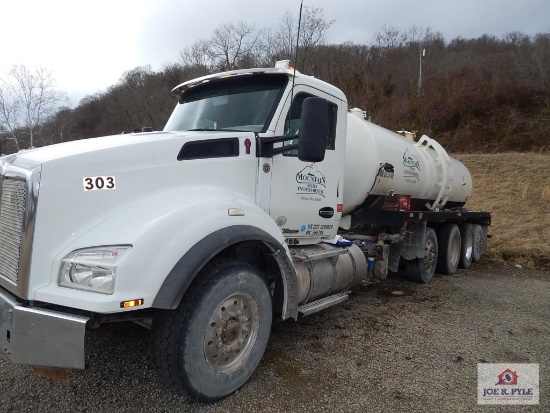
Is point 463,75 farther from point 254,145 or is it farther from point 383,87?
point 254,145

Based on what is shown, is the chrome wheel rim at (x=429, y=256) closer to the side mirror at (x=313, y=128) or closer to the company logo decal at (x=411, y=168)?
the company logo decal at (x=411, y=168)

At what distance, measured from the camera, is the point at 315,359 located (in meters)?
3.87

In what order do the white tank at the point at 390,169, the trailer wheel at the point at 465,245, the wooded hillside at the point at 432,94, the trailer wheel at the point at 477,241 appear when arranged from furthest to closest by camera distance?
the wooded hillside at the point at 432,94, the trailer wheel at the point at 477,241, the trailer wheel at the point at 465,245, the white tank at the point at 390,169

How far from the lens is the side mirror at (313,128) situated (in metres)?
3.33

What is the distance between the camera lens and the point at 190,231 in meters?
2.81

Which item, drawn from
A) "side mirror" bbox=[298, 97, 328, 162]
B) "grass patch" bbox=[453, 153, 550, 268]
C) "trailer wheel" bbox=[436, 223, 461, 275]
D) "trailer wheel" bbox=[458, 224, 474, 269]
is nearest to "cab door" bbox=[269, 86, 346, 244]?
"side mirror" bbox=[298, 97, 328, 162]

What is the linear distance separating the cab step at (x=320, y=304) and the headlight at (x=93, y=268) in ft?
6.67

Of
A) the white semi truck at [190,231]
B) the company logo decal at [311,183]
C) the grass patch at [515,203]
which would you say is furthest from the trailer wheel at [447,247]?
the company logo decal at [311,183]

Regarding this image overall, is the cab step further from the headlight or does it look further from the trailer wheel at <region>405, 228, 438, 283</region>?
the trailer wheel at <region>405, 228, 438, 283</region>

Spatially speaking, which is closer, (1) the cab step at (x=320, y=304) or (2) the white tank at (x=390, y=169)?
(1) the cab step at (x=320, y=304)

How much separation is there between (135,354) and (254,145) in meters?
2.21

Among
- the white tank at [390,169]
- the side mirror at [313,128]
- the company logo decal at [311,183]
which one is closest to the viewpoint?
the side mirror at [313,128]

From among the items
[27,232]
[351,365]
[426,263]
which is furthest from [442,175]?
[27,232]

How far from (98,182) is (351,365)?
8.85 feet
